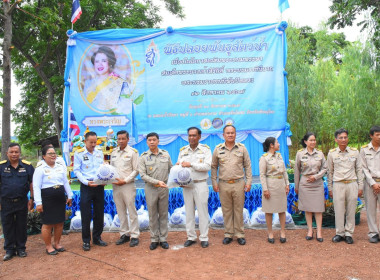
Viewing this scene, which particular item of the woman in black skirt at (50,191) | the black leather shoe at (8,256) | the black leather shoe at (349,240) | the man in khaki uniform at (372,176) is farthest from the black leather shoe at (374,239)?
the black leather shoe at (8,256)

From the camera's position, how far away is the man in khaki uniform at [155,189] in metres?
3.88

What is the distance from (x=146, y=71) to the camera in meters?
7.06

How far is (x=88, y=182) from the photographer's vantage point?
3.90 meters

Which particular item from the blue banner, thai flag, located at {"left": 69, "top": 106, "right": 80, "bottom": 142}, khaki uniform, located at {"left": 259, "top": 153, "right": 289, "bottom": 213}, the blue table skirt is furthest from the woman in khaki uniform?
thai flag, located at {"left": 69, "top": 106, "right": 80, "bottom": 142}

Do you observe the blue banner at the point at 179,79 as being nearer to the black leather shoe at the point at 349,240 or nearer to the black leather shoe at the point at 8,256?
the black leather shoe at the point at 349,240

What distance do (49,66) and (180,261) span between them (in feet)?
37.5

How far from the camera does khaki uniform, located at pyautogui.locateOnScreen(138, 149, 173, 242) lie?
388cm

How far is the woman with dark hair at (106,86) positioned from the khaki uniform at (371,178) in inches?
184

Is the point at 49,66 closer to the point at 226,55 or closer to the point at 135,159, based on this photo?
the point at 226,55

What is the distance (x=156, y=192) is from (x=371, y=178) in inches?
98.9

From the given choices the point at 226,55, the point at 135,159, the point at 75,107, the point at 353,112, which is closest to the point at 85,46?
the point at 75,107

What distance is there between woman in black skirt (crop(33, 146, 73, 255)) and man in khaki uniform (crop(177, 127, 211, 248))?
1399 millimetres

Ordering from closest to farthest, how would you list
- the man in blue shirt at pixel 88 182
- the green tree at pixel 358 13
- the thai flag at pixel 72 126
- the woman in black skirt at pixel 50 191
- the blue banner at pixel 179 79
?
the woman in black skirt at pixel 50 191 < the man in blue shirt at pixel 88 182 < the blue banner at pixel 179 79 < the thai flag at pixel 72 126 < the green tree at pixel 358 13

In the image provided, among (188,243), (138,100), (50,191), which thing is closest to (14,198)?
(50,191)
